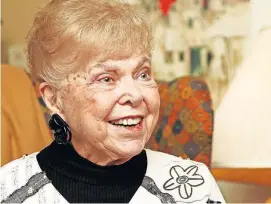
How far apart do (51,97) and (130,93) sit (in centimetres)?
21

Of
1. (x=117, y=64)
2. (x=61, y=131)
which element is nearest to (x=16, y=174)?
(x=61, y=131)

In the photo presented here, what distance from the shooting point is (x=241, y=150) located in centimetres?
169

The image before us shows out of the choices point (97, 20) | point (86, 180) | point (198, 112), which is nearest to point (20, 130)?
point (198, 112)

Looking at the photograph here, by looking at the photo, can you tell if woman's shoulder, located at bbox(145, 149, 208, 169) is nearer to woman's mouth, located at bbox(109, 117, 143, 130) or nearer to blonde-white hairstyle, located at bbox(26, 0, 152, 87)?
woman's mouth, located at bbox(109, 117, 143, 130)

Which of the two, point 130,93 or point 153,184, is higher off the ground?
point 130,93

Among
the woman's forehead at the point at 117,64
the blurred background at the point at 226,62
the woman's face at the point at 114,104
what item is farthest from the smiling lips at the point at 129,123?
the blurred background at the point at 226,62

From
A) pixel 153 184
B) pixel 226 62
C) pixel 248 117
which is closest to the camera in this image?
pixel 153 184

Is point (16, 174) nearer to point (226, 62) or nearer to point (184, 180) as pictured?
point (184, 180)

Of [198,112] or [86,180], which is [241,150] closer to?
[198,112]

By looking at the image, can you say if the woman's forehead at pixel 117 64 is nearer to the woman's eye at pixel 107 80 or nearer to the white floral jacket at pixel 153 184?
the woman's eye at pixel 107 80

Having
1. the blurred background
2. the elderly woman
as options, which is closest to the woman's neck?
the elderly woman

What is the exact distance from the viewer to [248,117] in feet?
5.50

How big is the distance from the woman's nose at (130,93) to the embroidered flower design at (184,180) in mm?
220

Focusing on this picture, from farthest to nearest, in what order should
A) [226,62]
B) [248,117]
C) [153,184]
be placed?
[226,62] < [248,117] < [153,184]
